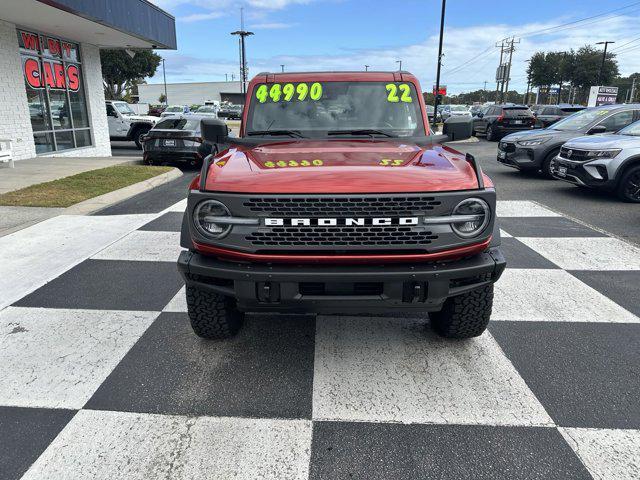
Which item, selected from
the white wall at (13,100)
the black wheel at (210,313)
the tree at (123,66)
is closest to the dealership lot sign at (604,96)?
the white wall at (13,100)

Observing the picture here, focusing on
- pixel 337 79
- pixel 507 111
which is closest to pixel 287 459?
pixel 337 79

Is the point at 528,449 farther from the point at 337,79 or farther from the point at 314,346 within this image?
the point at 337,79

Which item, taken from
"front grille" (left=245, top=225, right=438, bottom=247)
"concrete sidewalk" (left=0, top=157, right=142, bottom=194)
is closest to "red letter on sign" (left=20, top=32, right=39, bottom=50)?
"concrete sidewalk" (left=0, top=157, right=142, bottom=194)

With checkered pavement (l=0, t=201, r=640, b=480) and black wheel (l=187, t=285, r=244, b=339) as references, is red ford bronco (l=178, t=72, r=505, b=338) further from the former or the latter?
checkered pavement (l=0, t=201, r=640, b=480)

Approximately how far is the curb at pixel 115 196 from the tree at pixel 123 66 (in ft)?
135

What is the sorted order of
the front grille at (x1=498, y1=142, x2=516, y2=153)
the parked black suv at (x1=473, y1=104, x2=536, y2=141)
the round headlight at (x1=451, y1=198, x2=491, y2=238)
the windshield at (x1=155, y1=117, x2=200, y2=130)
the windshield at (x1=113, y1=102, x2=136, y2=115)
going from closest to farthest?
the round headlight at (x1=451, y1=198, x2=491, y2=238), the front grille at (x1=498, y1=142, x2=516, y2=153), the windshield at (x1=155, y1=117, x2=200, y2=130), the windshield at (x1=113, y1=102, x2=136, y2=115), the parked black suv at (x1=473, y1=104, x2=536, y2=141)

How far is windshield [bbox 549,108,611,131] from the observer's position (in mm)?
10359

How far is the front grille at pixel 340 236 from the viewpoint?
8.35 feet

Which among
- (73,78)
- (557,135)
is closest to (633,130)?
(557,135)

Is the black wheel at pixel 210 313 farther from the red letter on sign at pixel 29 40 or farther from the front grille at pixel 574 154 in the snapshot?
the red letter on sign at pixel 29 40

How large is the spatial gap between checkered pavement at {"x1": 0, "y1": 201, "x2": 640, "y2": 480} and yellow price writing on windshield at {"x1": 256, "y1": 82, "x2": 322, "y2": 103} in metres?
1.87

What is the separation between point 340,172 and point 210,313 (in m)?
1.27

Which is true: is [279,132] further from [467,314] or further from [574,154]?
[574,154]

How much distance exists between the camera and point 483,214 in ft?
8.71
